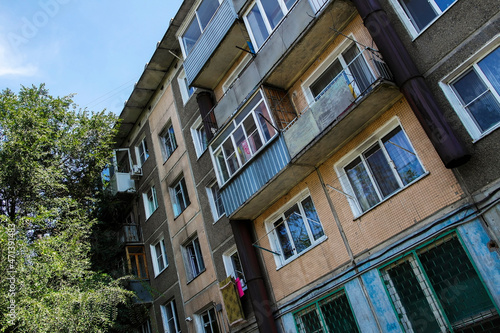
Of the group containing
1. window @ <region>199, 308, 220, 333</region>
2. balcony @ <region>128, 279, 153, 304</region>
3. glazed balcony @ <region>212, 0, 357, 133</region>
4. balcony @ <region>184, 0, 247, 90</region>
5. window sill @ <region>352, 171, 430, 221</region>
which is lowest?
window @ <region>199, 308, 220, 333</region>

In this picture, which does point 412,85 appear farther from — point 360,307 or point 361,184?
point 360,307

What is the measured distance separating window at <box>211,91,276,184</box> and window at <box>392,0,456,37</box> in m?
4.12

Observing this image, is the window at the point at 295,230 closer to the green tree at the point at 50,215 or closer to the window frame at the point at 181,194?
the window frame at the point at 181,194

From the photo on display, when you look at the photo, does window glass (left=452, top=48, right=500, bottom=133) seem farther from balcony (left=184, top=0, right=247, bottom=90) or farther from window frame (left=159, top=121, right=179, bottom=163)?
window frame (left=159, top=121, right=179, bottom=163)

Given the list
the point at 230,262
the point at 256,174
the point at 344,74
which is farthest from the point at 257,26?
the point at 230,262

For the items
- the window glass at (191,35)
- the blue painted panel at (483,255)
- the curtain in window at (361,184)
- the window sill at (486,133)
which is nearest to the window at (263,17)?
the window glass at (191,35)

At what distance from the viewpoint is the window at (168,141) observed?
17969 millimetres

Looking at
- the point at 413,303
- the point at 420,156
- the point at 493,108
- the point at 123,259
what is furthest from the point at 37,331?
the point at 493,108

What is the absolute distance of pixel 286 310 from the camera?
1040 cm

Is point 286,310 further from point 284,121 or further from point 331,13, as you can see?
point 331,13

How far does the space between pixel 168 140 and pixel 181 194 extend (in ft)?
10.3

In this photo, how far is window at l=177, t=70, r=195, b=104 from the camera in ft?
56.0

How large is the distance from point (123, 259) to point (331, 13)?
556 inches

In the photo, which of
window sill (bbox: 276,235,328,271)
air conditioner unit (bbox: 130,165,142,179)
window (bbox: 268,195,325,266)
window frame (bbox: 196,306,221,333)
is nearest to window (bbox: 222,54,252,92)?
window (bbox: 268,195,325,266)
